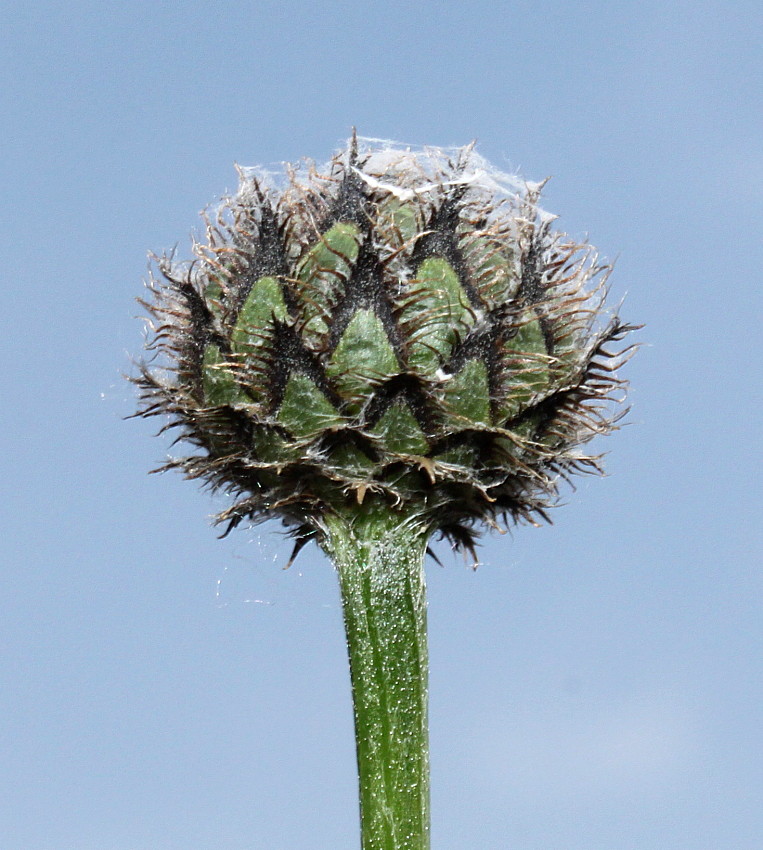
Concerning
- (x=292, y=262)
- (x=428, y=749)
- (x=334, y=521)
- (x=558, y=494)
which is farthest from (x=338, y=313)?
(x=428, y=749)

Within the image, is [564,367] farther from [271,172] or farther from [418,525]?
[271,172]

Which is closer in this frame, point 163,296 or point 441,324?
point 441,324

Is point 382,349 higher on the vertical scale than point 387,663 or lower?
higher

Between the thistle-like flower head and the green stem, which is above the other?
the thistle-like flower head
